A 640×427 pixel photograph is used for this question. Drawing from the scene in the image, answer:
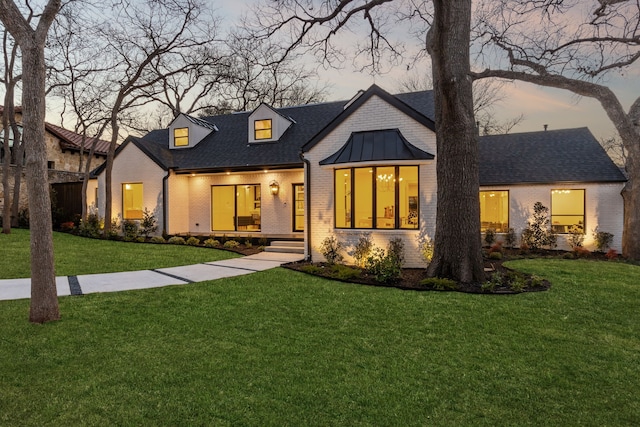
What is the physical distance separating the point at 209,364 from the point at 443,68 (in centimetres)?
738

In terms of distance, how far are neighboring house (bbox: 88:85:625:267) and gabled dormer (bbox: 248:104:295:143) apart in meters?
0.05

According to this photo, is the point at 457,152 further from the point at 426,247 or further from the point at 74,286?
the point at 74,286

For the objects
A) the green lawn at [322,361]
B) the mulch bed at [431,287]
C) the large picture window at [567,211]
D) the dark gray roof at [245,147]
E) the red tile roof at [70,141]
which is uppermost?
the red tile roof at [70,141]

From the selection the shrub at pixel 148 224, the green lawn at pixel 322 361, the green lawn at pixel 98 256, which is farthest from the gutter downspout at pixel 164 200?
the green lawn at pixel 322 361

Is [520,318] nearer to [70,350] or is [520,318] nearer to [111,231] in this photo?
[70,350]

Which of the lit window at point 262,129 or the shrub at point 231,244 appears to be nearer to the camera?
the shrub at point 231,244

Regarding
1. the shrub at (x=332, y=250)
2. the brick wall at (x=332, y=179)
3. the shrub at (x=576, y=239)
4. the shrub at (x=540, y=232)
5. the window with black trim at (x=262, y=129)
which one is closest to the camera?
the brick wall at (x=332, y=179)

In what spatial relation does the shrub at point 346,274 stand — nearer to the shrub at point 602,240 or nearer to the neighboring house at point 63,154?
the shrub at point 602,240

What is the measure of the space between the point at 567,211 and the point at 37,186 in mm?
16505

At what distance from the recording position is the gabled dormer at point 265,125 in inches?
649

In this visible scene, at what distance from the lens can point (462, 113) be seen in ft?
26.0

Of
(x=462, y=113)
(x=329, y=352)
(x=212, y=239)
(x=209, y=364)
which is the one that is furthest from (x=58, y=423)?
(x=212, y=239)

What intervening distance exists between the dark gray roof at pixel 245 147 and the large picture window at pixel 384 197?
4.16 metres

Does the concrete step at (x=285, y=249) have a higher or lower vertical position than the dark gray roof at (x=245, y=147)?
lower
